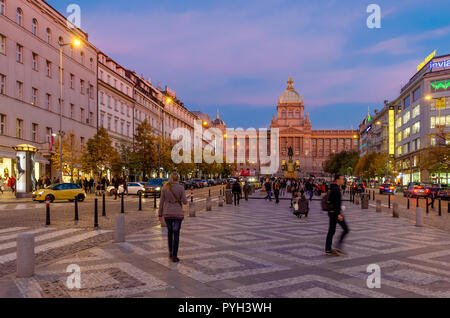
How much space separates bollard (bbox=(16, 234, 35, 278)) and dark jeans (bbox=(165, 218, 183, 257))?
8.69 feet

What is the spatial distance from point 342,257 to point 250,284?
315 cm

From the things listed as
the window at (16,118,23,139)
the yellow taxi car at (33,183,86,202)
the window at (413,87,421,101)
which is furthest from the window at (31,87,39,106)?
the window at (413,87,421,101)

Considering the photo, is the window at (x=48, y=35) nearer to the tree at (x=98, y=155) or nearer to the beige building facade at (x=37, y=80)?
the beige building facade at (x=37, y=80)

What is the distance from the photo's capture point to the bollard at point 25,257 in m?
6.86

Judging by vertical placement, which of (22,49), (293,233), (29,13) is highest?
(29,13)

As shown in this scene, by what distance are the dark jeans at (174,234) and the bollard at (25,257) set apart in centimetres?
265

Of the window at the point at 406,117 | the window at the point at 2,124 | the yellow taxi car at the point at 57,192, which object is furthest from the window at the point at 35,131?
the window at the point at 406,117

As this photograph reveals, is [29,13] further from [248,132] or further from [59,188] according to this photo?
[248,132]

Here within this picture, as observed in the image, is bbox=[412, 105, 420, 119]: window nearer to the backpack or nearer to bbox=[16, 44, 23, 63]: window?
bbox=[16, 44, 23, 63]: window

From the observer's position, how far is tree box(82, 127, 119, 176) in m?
41.8

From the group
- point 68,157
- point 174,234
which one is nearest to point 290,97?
point 68,157
